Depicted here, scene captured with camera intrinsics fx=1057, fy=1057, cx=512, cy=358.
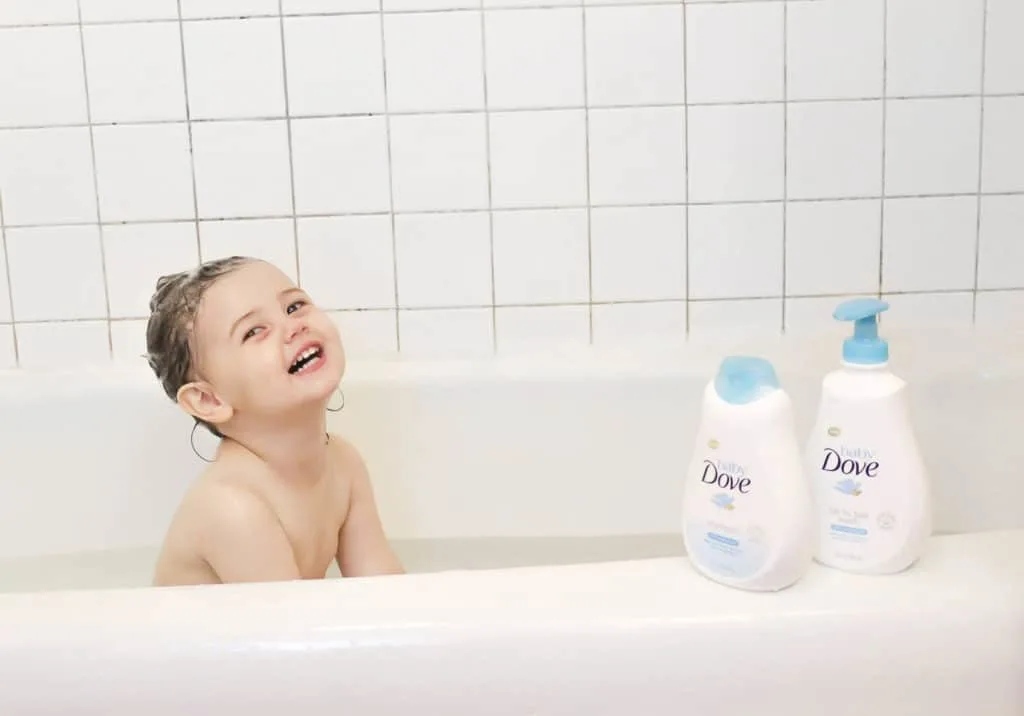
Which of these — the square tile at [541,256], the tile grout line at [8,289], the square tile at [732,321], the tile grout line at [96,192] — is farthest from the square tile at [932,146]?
the tile grout line at [8,289]

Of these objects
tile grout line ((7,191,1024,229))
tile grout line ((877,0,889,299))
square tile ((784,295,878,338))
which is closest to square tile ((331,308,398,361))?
tile grout line ((7,191,1024,229))

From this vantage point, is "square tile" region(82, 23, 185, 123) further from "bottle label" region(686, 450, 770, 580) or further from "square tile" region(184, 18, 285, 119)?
"bottle label" region(686, 450, 770, 580)

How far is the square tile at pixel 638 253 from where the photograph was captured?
1.50m

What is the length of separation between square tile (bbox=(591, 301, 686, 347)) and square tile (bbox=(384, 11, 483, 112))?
1.14 feet

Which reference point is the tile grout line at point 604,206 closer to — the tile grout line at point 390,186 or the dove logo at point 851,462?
the tile grout line at point 390,186

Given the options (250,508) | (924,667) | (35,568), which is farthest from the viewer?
(35,568)

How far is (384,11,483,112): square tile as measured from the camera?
1448mm

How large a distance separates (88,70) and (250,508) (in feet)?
2.39

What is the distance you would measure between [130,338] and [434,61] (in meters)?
0.59

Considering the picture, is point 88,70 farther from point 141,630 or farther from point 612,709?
point 612,709

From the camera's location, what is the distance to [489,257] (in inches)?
59.4

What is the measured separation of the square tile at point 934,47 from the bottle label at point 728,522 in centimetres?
95

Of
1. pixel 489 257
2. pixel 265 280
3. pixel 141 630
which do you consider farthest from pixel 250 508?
pixel 489 257

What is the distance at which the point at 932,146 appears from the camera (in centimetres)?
149
